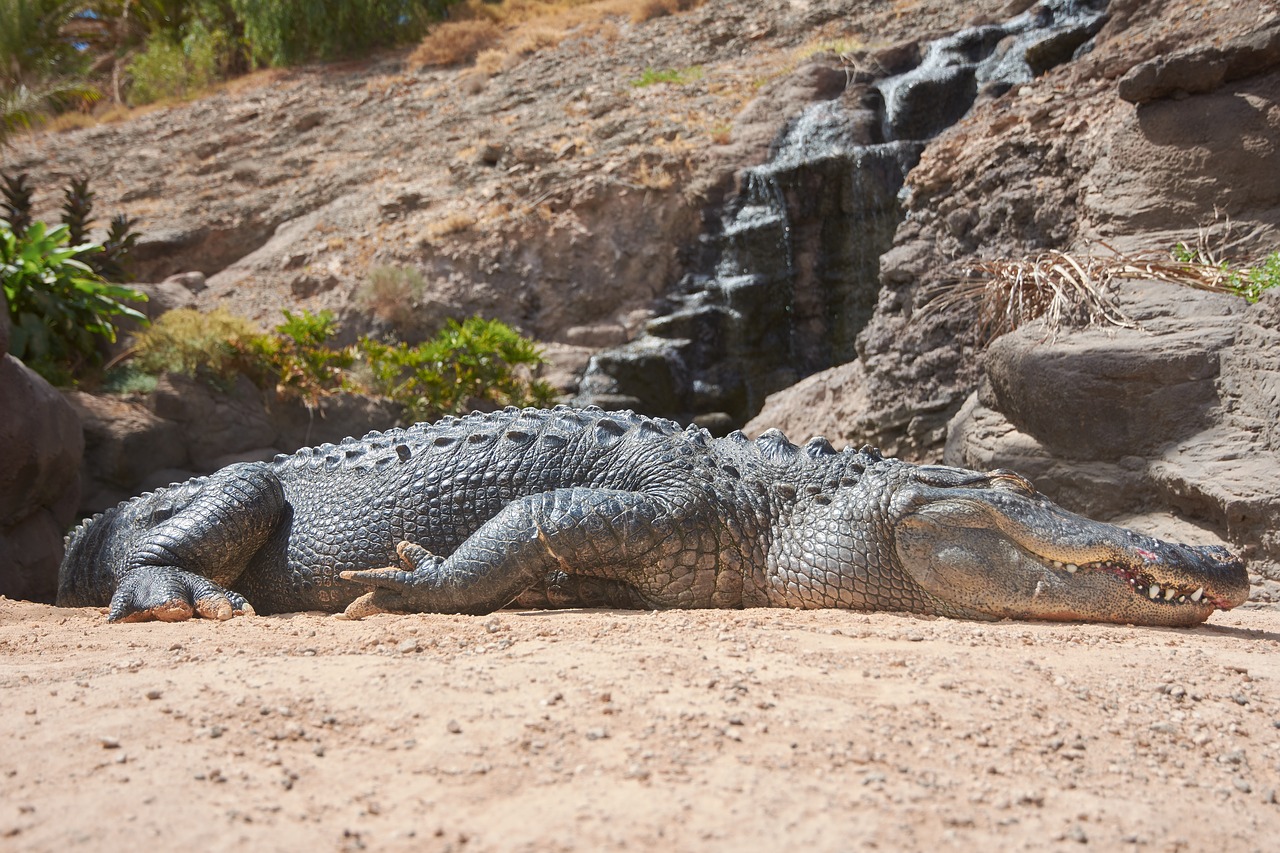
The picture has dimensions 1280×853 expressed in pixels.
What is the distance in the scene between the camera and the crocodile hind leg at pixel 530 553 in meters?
4.12

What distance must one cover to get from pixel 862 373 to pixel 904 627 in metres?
5.30

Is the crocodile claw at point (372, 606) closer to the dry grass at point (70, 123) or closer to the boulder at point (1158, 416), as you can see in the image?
the boulder at point (1158, 416)

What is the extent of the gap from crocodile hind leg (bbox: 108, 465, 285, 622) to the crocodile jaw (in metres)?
2.98

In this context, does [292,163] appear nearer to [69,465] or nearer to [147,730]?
[69,465]

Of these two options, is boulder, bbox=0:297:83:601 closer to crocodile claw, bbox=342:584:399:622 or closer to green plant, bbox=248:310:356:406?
green plant, bbox=248:310:356:406

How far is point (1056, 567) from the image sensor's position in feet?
12.8

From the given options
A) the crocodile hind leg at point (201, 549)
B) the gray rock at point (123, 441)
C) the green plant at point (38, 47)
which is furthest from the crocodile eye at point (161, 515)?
the green plant at point (38, 47)

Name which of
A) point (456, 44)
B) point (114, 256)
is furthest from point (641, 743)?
point (456, 44)

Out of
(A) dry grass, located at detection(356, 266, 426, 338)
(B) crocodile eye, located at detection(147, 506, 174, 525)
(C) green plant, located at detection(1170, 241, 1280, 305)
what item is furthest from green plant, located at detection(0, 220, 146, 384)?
(C) green plant, located at detection(1170, 241, 1280, 305)

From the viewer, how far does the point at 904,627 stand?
372cm

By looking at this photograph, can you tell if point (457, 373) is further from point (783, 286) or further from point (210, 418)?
point (783, 286)

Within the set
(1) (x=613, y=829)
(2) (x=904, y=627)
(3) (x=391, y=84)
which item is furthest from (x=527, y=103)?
(1) (x=613, y=829)

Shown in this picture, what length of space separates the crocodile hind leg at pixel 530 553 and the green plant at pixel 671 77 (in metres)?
15.0

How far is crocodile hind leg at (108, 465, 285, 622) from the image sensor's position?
14.9 feet
